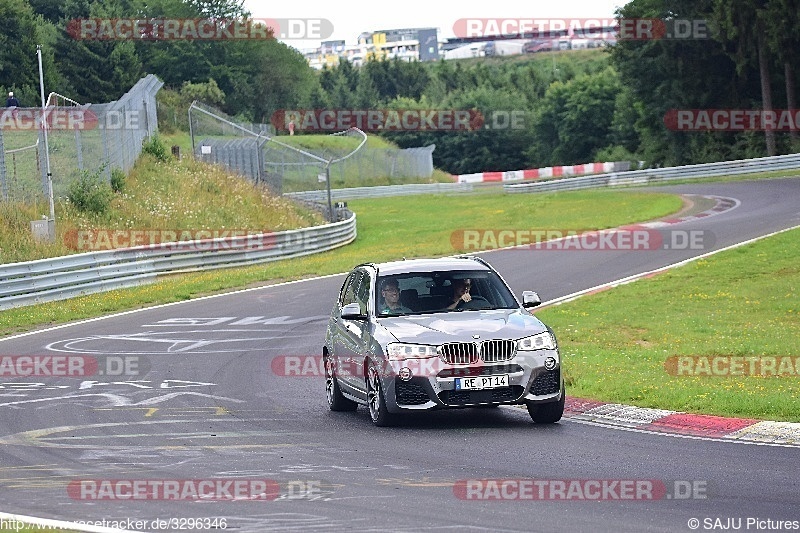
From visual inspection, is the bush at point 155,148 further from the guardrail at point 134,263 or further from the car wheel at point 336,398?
the car wheel at point 336,398

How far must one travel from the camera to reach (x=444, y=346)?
11703mm

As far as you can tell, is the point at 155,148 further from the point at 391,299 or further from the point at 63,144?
the point at 391,299

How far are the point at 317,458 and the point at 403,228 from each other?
37279 millimetres

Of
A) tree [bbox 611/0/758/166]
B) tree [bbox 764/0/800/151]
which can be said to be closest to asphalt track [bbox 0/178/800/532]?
tree [bbox 764/0/800/151]

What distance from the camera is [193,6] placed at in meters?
113

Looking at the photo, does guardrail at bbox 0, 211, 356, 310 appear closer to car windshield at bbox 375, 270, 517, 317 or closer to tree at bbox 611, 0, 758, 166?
car windshield at bbox 375, 270, 517, 317

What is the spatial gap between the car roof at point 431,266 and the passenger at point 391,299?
0.19 meters

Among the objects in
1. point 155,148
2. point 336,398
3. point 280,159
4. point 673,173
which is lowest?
point 336,398

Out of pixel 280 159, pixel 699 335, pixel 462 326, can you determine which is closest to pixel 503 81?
pixel 280 159

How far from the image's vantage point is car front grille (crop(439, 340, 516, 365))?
38.3ft

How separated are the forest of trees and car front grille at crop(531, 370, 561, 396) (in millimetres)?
53074

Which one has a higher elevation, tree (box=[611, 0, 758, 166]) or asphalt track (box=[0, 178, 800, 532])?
tree (box=[611, 0, 758, 166])

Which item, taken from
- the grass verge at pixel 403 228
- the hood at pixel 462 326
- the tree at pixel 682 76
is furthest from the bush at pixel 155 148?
the tree at pixel 682 76

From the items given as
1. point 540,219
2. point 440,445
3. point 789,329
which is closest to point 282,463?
point 440,445
